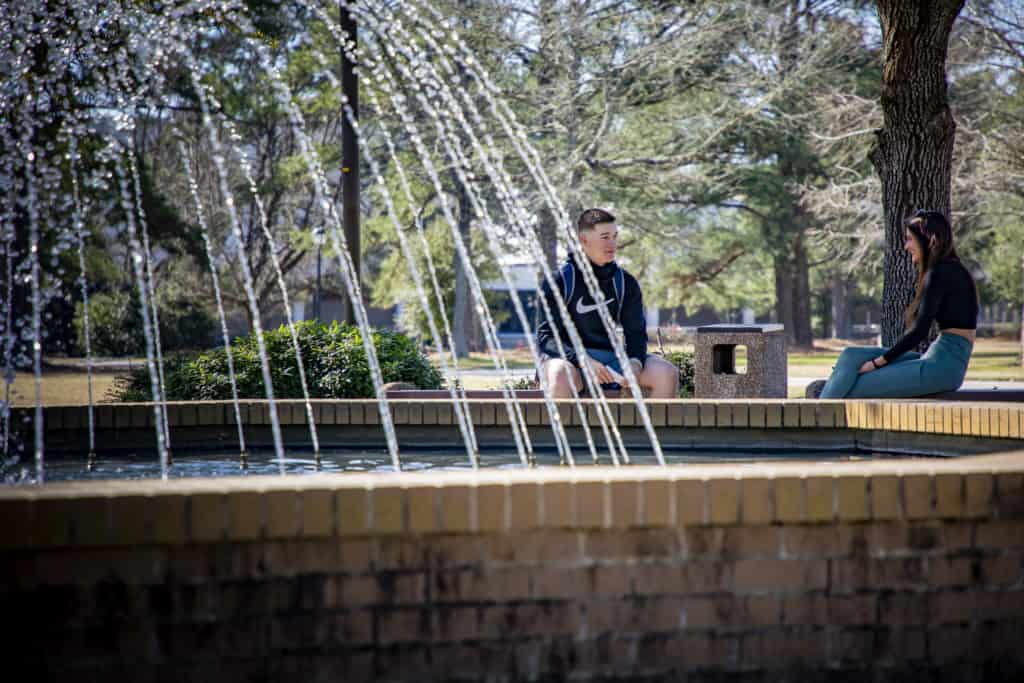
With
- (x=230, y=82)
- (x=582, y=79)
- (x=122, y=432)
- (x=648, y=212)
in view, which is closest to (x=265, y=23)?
(x=582, y=79)

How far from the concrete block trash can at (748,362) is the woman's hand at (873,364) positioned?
3166mm

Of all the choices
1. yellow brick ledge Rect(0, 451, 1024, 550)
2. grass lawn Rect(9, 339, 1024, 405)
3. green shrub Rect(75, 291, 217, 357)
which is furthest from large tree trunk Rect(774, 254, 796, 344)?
yellow brick ledge Rect(0, 451, 1024, 550)

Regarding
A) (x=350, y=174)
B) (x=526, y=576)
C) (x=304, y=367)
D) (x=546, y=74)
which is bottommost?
(x=526, y=576)

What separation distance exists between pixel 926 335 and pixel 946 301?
0.81 feet

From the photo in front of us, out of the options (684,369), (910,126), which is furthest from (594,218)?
(684,369)

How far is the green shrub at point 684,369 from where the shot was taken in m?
13.5

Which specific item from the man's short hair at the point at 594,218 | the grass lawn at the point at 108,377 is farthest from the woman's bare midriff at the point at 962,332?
the grass lawn at the point at 108,377

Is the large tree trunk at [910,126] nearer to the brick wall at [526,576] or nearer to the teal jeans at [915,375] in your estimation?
the teal jeans at [915,375]

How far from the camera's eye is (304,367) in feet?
36.5

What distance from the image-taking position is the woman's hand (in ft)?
22.1

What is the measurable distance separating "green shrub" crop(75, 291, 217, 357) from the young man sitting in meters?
26.3

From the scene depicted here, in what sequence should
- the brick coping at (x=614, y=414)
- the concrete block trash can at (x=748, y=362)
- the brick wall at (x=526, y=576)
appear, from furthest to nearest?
the concrete block trash can at (x=748, y=362), the brick coping at (x=614, y=414), the brick wall at (x=526, y=576)

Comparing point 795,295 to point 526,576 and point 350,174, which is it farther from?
point 526,576

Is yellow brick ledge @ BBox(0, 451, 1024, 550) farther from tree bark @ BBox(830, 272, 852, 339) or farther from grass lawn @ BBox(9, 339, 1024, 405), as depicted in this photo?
tree bark @ BBox(830, 272, 852, 339)
